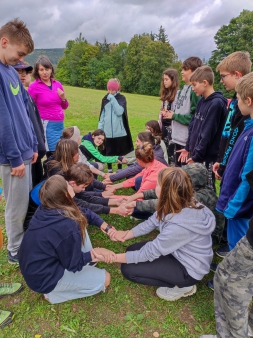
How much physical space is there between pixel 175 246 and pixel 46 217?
3.62ft

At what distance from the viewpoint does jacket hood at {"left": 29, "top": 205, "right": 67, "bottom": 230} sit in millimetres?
2102

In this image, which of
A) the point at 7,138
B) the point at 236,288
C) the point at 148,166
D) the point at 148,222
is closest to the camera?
the point at 236,288

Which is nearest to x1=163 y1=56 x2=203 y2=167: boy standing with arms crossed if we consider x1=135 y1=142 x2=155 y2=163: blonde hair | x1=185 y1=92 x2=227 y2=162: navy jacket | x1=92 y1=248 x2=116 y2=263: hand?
x1=185 y1=92 x2=227 y2=162: navy jacket

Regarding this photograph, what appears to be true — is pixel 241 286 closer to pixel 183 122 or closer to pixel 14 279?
pixel 14 279

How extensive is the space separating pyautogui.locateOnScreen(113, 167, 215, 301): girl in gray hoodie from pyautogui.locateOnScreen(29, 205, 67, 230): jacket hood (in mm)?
739

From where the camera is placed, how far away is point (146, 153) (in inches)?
143

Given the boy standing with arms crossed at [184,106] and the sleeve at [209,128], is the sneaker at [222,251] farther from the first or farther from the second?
the boy standing with arms crossed at [184,106]

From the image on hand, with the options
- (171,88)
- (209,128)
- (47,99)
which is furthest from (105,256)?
(171,88)

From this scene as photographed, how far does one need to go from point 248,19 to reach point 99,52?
41161mm

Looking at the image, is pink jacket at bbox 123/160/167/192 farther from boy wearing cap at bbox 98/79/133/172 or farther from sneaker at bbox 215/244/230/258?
boy wearing cap at bbox 98/79/133/172

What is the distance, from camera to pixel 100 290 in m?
2.53

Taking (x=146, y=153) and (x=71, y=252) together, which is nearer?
(x=71, y=252)

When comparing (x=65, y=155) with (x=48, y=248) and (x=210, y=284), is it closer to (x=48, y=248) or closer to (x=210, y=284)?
(x=48, y=248)

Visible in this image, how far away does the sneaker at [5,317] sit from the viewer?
7.40 feet
